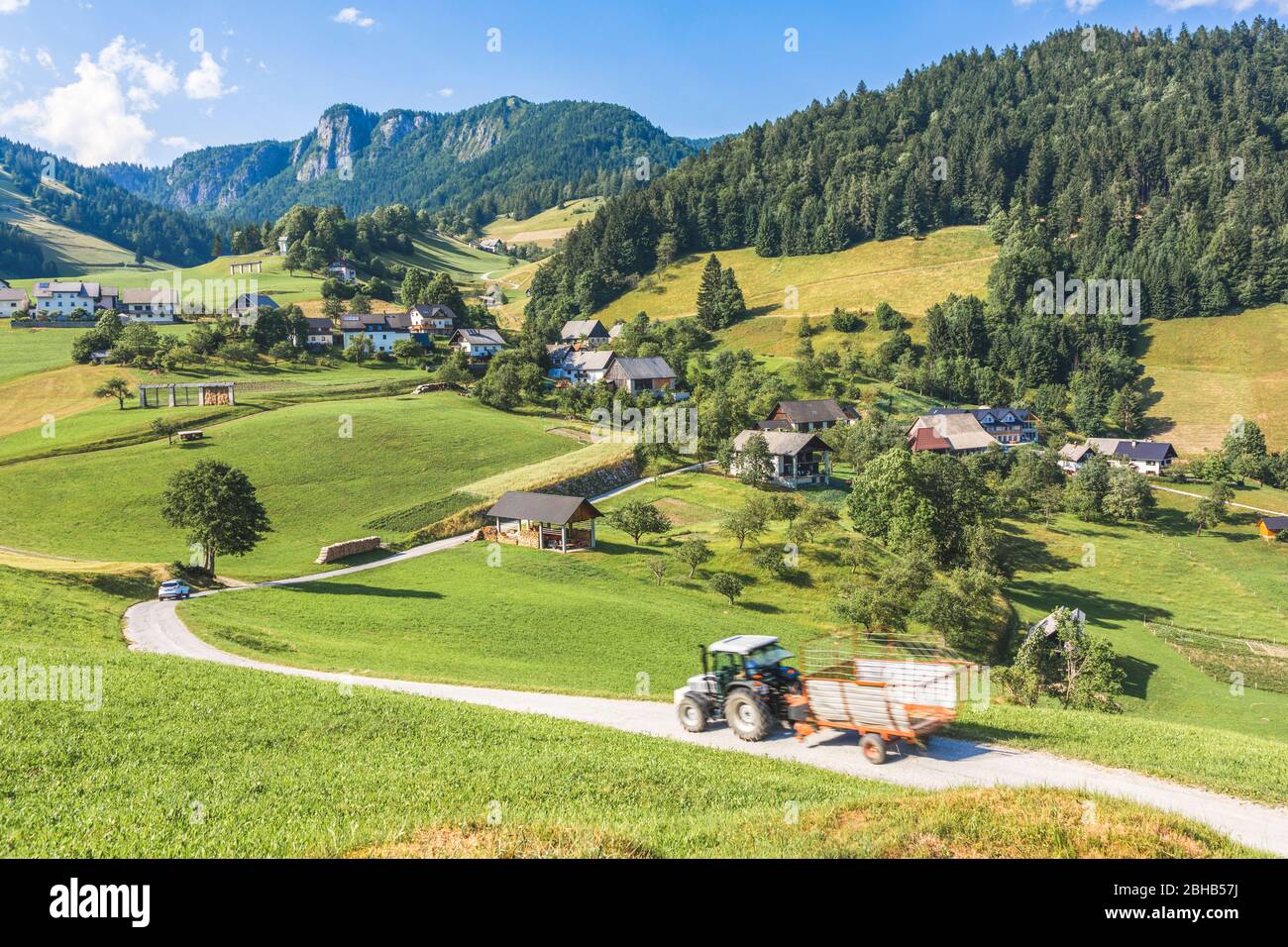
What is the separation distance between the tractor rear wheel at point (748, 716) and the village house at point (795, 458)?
2772 inches

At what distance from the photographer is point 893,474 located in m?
70.5

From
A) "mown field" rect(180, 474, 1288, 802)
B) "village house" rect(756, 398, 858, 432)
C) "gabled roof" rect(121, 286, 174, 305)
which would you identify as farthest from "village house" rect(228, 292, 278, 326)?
"mown field" rect(180, 474, 1288, 802)

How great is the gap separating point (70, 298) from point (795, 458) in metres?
154

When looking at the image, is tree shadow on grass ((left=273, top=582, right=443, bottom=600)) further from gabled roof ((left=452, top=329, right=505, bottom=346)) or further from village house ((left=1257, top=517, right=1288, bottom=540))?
gabled roof ((left=452, top=329, right=505, bottom=346))

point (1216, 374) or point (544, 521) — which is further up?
point (1216, 374)

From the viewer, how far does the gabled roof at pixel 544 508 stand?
6242 centimetres

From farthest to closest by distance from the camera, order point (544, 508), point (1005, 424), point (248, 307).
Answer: point (248, 307) < point (1005, 424) < point (544, 508)

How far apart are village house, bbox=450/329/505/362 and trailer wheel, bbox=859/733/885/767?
429ft

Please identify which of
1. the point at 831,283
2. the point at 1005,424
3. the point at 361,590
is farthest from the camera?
the point at 831,283

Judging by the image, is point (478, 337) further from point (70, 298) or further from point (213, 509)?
point (213, 509)

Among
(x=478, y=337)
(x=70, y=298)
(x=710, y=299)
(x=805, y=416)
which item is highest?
(x=70, y=298)

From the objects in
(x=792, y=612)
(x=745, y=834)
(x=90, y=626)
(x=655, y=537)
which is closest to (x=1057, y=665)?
(x=792, y=612)

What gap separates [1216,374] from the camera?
131000 millimetres

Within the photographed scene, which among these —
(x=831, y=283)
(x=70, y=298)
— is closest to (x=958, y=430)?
(x=831, y=283)
